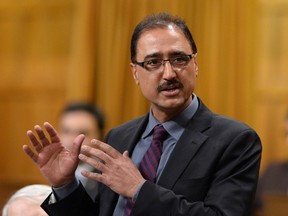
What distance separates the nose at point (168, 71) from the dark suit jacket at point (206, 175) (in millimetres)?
160

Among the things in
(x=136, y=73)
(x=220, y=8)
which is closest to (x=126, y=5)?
(x=220, y=8)

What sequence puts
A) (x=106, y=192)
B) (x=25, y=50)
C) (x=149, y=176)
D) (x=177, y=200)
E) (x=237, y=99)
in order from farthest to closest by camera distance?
(x=25, y=50) → (x=237, y=99) → (x=106, y=192) → (x=149, y=176) → (x=177, y=200)

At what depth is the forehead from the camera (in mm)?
1852

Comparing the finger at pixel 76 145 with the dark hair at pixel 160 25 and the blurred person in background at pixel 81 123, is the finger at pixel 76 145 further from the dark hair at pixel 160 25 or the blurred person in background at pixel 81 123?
the blurred person in background at pixel 81 123

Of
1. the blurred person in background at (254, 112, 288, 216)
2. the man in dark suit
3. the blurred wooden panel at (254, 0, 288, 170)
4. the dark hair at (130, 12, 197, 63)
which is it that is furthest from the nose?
the blurred wooden panel at (254, 0, 288, 170)

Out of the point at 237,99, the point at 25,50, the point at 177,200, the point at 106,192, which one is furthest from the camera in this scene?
the point at 25,50

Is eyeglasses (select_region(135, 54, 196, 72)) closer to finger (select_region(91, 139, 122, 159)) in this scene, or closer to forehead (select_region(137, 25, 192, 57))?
forehead (select_region(137, 25, 192, 57))

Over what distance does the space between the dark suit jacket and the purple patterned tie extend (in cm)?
5

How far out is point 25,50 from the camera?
455 centimetres

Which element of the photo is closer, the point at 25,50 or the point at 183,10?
the point at 183,10

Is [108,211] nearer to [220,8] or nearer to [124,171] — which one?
[124,171]

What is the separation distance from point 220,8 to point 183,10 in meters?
0.23

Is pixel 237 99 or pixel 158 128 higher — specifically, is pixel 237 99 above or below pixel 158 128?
below

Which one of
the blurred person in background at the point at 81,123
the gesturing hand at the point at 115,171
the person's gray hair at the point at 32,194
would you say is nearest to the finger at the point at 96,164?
the gesturing hand at the point at 115,171
